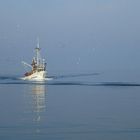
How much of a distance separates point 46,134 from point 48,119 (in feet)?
36.5

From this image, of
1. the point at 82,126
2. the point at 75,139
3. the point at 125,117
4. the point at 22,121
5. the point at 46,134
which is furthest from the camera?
the point at 125,117

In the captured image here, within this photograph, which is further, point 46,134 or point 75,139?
point 46,134

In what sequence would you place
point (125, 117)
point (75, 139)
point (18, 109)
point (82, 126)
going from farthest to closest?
point (18, 109) → point (125, 117) → point (82, 126) → point (75, 139)

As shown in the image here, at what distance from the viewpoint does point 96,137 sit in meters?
39.3

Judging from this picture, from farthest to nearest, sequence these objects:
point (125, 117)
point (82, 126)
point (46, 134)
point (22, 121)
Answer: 1. point (125, 117)
2. point (22, 121)
3. point (82, 126)
4. point (46, 134)

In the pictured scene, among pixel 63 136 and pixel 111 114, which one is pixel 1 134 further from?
pixel 111 114

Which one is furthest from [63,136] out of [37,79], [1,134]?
[37,79]

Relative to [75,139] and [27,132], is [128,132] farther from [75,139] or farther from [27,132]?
[27,132]

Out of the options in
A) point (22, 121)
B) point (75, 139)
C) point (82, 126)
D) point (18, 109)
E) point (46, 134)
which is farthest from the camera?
point (18, 109)

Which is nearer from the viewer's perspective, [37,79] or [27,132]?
[27,132]

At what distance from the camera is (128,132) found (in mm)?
41938

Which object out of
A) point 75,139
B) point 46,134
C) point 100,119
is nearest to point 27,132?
point 46,134

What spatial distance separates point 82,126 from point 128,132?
5.49m

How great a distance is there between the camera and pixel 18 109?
62.7 meters
